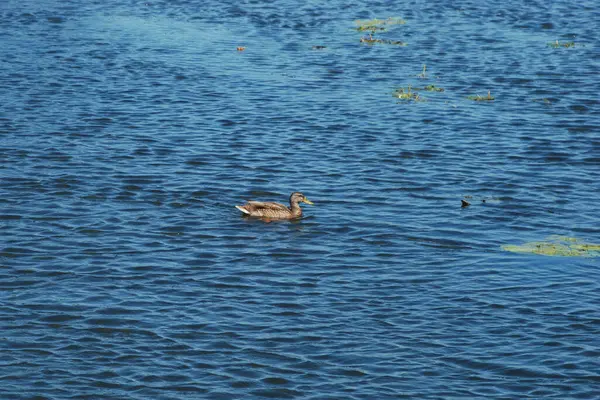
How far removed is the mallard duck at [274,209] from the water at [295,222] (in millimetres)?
267

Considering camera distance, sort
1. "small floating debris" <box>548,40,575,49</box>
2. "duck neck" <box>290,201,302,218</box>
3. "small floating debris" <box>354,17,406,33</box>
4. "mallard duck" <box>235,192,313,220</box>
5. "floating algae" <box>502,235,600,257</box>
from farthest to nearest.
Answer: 1. "small floating debris" <box>354,17,406,33</box>
2. "small floating debris" <box>548,40,575,49</box>
3. "duck neck" <box>290,201,302,218</box>
4. "mallard duck" <box>235,192,313,220</box>
5. "floating algae" <box>502,235,600,257</box>

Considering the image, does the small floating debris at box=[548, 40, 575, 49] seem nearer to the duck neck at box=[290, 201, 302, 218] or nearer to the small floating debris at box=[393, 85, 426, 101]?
the small floating debris at box=[393, 85, 426, 101]

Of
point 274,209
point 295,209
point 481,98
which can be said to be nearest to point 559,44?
point 481,98

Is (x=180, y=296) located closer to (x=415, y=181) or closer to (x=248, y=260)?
(x=248, y=260)

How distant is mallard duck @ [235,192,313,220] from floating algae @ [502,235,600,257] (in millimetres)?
4746

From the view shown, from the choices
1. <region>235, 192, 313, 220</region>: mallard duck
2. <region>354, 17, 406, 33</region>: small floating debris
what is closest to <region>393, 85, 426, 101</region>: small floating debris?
<region>354, 17, 406, 33</region>: small floating debris

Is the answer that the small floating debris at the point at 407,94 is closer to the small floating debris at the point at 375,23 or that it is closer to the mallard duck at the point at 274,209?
the small floating debris at the point at 375,23

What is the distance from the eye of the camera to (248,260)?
2267 cm

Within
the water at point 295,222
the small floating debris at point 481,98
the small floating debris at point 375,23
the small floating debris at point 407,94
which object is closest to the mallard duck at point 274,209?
the water at point 295,222

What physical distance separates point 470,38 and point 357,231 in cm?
2361

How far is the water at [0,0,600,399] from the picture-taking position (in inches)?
709

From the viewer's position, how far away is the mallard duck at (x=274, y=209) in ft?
81.5

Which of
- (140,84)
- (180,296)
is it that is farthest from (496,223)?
(140,84)

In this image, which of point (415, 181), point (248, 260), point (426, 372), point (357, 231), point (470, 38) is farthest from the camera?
point (470, 38)
